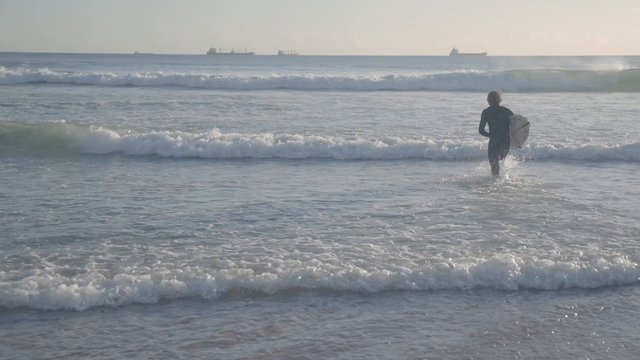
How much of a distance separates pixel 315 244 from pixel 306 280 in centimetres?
112

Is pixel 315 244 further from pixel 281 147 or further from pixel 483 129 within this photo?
pixel 281 147

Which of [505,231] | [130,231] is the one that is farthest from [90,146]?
[505,231]

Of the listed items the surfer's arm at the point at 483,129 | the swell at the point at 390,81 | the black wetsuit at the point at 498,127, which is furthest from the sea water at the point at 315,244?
the swell at the point at 390,81

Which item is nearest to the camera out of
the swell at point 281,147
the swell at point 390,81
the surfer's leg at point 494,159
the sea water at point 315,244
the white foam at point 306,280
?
the sea water at point 315,244

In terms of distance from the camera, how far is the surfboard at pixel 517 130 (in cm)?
1054

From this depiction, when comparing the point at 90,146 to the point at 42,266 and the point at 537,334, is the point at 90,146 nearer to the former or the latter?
the point at 42,266

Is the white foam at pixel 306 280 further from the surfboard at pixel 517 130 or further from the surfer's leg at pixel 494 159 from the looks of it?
the surfboard at pixel 517 130

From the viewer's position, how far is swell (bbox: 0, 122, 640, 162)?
509 inches

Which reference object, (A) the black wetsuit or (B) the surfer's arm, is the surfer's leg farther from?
(B) the surfer's arm

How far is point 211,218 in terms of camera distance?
8055 mm

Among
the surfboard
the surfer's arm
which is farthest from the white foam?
the surfboard

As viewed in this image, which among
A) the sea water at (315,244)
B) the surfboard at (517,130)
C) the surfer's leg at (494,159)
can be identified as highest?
the surfboard at (517,130)

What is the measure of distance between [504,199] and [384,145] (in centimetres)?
443

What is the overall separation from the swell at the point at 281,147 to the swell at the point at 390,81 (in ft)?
54.5
